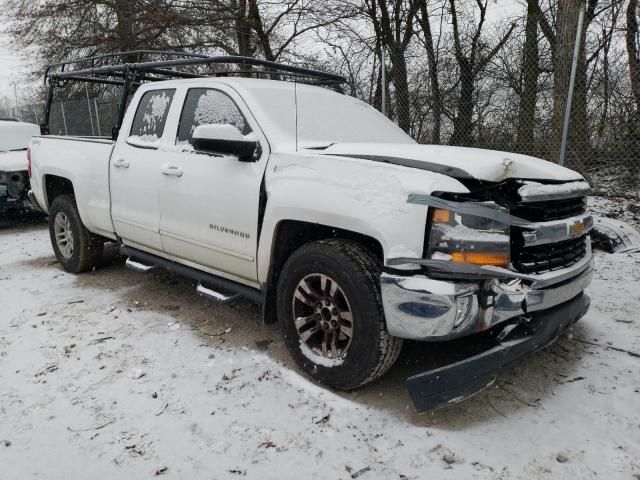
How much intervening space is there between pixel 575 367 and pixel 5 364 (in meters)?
3.64

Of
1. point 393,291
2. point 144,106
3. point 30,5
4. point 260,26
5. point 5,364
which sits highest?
point 30,5

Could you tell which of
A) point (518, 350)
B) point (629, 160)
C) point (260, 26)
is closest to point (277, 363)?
point (518, 350)

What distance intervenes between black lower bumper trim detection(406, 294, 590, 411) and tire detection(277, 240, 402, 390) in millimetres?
273

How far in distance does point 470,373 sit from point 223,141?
1.94 m

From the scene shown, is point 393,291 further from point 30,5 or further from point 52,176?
point 30,5

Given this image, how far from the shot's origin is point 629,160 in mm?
6617

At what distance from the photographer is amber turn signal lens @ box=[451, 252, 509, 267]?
2.28 meters

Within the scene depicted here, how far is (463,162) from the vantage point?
8.11 ft

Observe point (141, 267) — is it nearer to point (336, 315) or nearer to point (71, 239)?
point (71, 239)

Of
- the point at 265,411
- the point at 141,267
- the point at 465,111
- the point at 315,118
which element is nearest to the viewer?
the point at 265,411

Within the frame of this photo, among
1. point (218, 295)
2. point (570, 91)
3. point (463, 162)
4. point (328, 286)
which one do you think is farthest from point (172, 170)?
point (570, 91)

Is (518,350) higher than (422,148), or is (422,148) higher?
(422,148)

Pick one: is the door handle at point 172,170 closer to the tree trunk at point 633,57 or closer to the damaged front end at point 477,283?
the damaged front end at point 477,283

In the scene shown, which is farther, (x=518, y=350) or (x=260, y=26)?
(x=260, y=26)
